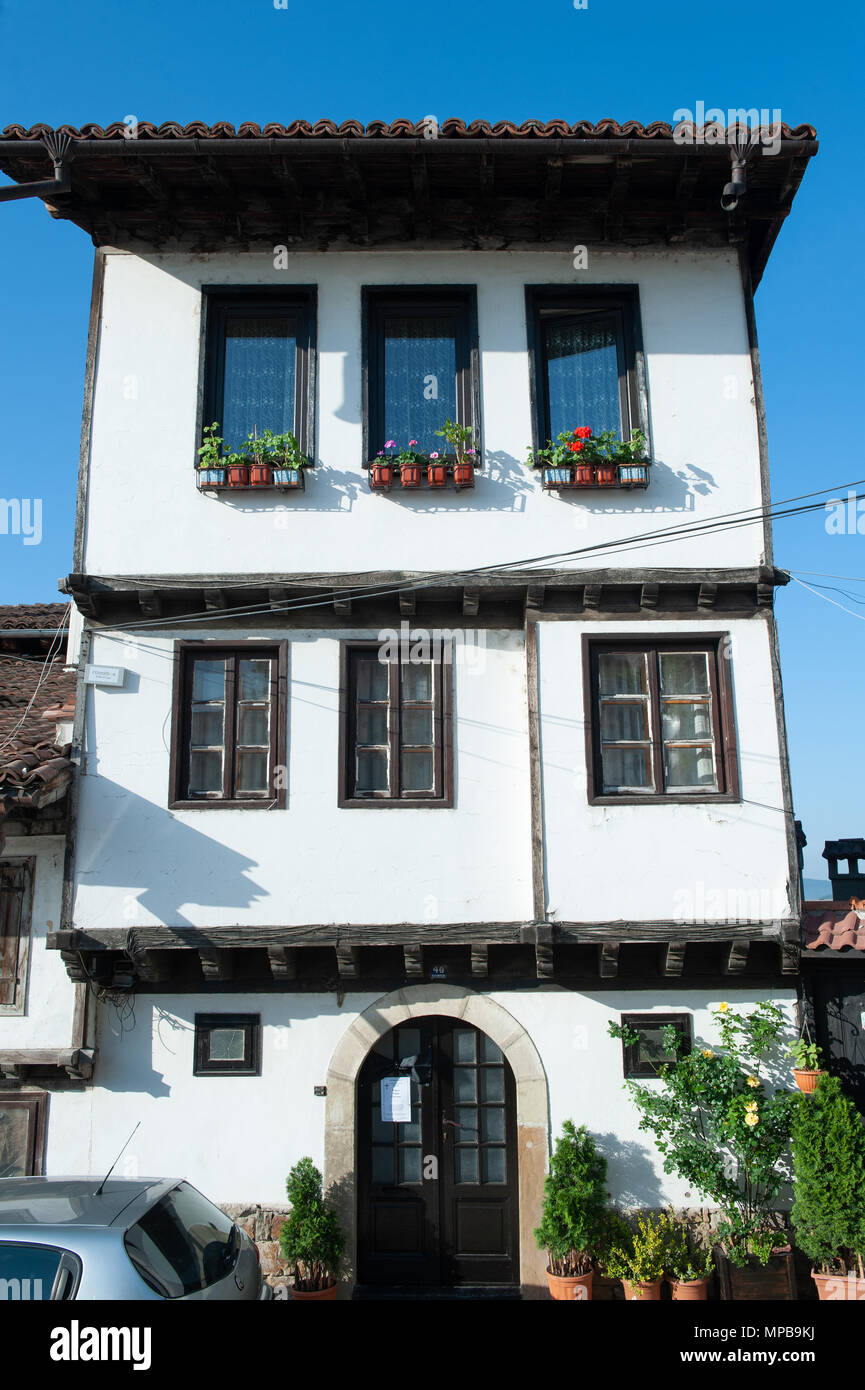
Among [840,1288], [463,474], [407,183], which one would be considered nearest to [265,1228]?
[840,1288]

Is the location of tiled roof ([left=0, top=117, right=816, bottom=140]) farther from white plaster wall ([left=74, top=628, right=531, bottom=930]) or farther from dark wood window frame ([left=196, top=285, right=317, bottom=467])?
white plaster wall ([left=74, top=628, right=531, bottom=930])

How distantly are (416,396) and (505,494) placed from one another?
136cm

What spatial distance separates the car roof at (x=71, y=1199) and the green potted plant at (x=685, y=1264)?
160 inches

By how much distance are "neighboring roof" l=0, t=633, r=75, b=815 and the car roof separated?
310 centimetres

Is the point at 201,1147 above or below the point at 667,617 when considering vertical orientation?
below

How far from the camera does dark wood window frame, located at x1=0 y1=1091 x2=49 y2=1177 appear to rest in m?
8.62

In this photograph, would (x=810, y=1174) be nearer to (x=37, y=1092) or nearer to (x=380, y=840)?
(x=380, y=840)

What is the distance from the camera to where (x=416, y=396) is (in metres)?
9.71

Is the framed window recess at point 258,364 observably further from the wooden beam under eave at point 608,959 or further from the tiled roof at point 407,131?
the wooden beam under eave at point 608,959

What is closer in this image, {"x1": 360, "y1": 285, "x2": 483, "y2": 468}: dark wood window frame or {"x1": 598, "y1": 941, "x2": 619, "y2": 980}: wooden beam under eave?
{"x1": 598, "y1": 941, "x2": 619, "y2": 980}: wooden beam under eave

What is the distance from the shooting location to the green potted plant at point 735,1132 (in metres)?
7.98

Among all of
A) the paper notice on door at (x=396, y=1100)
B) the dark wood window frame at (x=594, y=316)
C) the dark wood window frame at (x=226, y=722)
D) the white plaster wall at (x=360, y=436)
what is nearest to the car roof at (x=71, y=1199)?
the paper notice on door at (x=396, y=1100)

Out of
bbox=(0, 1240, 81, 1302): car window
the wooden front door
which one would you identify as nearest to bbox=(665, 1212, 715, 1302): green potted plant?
the wooden front door
